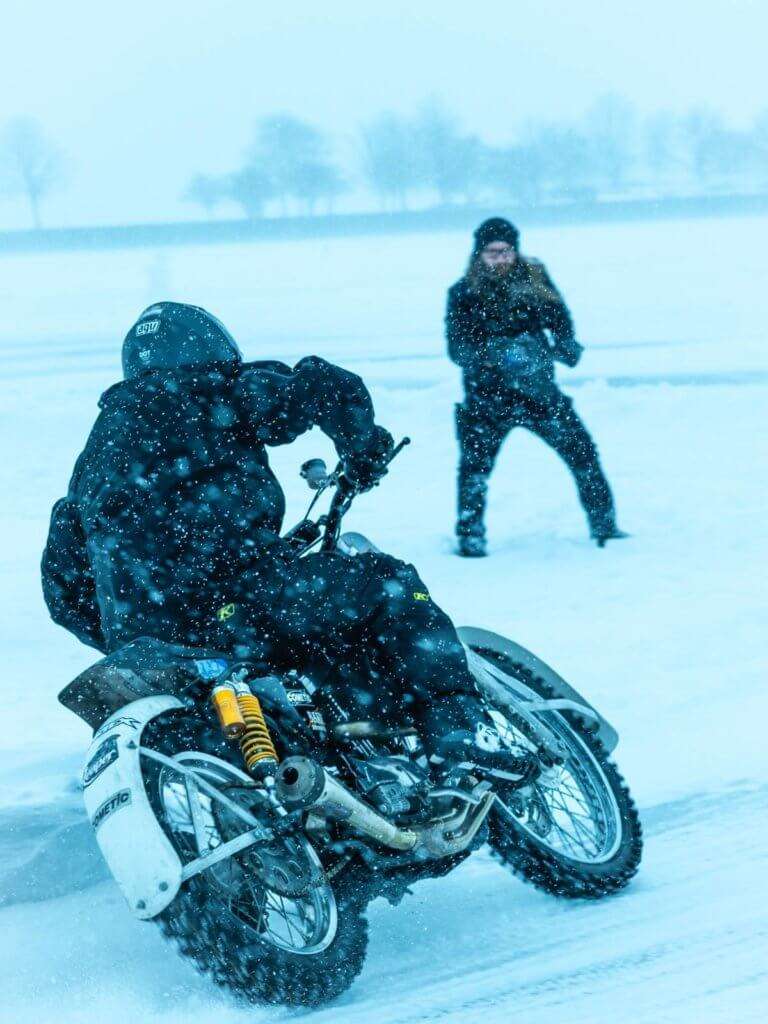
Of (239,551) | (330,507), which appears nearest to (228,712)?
(239,551)

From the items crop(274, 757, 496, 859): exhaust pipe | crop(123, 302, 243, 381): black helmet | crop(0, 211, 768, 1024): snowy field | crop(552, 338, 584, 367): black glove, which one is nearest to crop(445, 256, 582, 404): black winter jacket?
crop(552, 338, 584, 367): black glove

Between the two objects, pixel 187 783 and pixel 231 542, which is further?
pixel 231 542

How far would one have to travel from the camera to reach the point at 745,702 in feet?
15.8

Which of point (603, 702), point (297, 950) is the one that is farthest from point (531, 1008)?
point (603, 702)

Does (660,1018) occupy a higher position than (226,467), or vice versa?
(226,467)

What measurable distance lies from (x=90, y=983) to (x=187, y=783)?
2.37ft

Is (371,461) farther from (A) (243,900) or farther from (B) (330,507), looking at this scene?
(A) (243,900)

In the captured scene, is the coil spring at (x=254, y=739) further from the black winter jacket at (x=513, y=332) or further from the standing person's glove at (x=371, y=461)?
the black winter jacket at (x=513, y=332)

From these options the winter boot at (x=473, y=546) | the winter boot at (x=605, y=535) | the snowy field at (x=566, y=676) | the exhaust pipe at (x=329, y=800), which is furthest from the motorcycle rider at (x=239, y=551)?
the winter boot at (x=605, y=535)

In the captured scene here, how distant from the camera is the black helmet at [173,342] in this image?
11.5 feet

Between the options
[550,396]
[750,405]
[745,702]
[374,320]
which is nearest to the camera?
[745,702]

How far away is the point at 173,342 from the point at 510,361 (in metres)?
3.68

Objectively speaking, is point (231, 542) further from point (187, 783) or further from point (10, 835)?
point (10, 835)

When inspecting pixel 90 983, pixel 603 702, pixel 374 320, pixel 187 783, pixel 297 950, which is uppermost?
pixel 187 783
